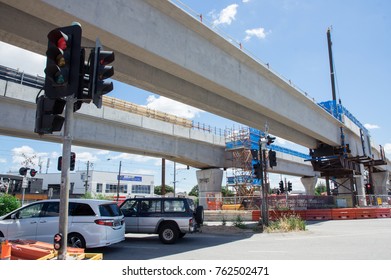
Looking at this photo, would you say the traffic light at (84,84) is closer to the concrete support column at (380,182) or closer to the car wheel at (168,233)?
the car wheel at (168,233)

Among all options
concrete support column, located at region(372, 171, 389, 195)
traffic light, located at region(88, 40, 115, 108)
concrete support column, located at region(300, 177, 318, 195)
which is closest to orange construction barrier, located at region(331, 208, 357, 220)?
traffic light, located at region(88, 40, 115, 108)

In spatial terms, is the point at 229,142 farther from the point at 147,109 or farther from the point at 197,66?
the point at 197,66

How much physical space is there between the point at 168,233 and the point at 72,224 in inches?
162

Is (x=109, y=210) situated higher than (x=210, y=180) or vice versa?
(x=210, y=180)

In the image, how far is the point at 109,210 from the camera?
1046cm

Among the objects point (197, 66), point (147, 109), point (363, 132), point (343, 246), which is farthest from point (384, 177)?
point (197, 66)

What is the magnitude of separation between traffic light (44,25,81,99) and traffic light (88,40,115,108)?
314 millimetres

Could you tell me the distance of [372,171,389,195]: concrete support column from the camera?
51781 mm

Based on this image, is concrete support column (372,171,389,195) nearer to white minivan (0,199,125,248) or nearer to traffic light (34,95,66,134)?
white minivan (0,199,125,248)

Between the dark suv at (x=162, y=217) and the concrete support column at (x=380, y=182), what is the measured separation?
49.6 m

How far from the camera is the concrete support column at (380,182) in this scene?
51.8 metres

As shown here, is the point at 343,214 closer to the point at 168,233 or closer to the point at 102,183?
the point at 168,233

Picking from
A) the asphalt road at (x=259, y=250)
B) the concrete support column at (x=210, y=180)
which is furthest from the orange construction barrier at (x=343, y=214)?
the asphalt road at (x=259, y=250)

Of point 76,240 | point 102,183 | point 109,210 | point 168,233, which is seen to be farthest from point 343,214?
point 102,183
